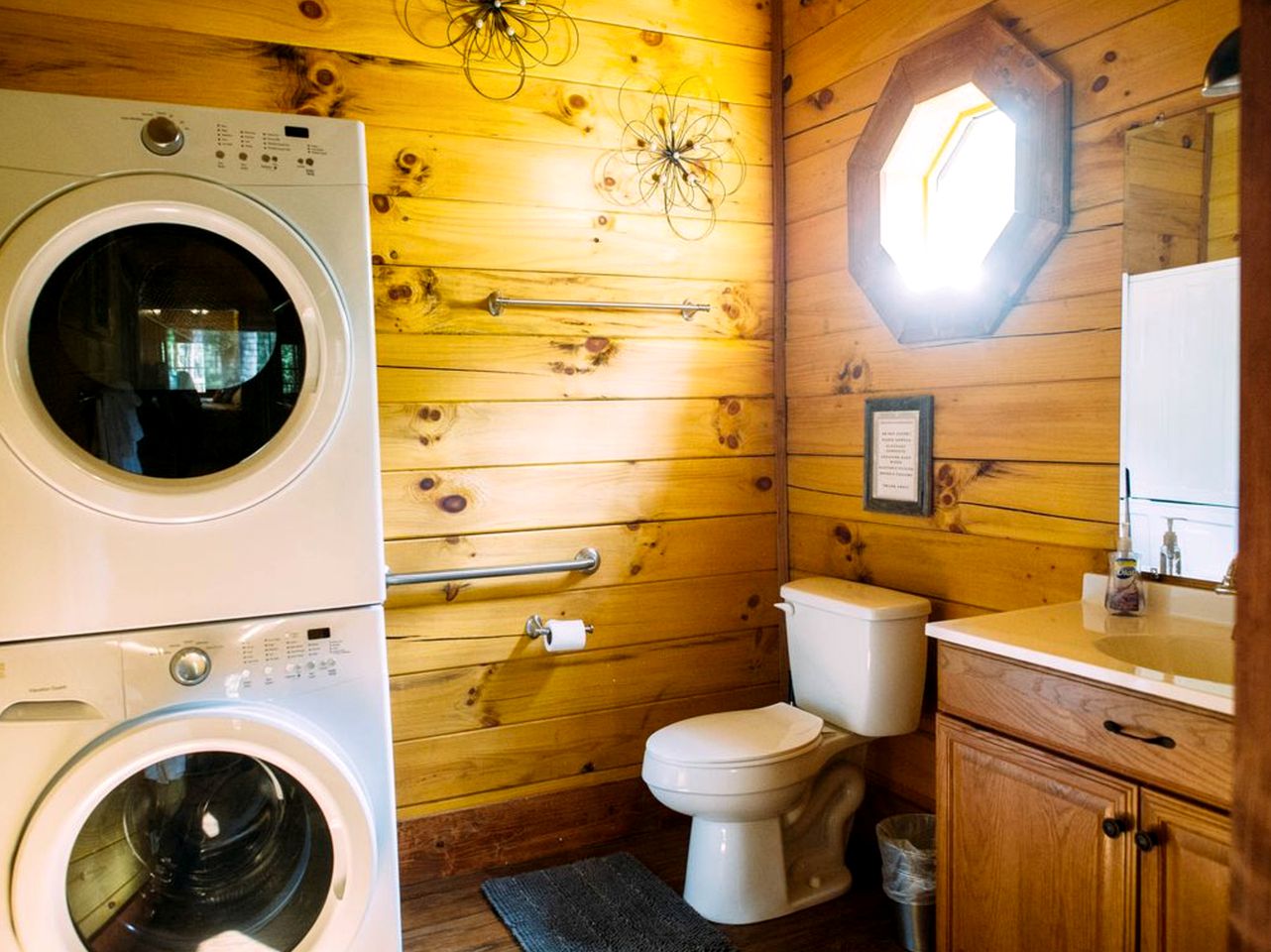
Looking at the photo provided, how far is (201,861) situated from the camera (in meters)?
1.64

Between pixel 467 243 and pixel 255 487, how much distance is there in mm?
1053

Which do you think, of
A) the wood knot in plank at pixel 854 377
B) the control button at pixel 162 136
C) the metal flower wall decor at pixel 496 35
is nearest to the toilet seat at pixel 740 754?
the wood knot in plank at pixel 854 377

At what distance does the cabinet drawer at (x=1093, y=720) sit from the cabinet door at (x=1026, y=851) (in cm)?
3

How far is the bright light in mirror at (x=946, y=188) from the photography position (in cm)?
229

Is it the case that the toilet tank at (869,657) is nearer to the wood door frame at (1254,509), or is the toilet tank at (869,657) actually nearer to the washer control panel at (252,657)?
the washer control panel at (252,657)

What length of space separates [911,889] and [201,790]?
1508 mm

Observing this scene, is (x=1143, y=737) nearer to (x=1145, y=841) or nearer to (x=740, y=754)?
(x=1145, y=841)

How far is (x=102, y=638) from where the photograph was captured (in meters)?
1.56

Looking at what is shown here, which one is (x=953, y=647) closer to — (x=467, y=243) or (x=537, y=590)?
(x=537, y=590)

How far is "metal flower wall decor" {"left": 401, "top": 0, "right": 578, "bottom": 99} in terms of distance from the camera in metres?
2.36

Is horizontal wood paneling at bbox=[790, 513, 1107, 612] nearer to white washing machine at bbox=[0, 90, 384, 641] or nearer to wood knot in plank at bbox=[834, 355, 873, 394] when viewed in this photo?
wood knot in plank at bbox=[834, 355, 873, 394]

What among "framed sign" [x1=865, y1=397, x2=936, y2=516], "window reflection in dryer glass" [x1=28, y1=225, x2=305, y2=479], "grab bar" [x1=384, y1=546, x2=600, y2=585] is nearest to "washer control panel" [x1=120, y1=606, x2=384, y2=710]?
"window reflection in dryer glass" [x1=28, y1=225, x2=305, y2=479]

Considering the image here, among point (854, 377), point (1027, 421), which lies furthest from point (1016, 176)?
point (854, 377)

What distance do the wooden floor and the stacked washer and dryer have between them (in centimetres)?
49
